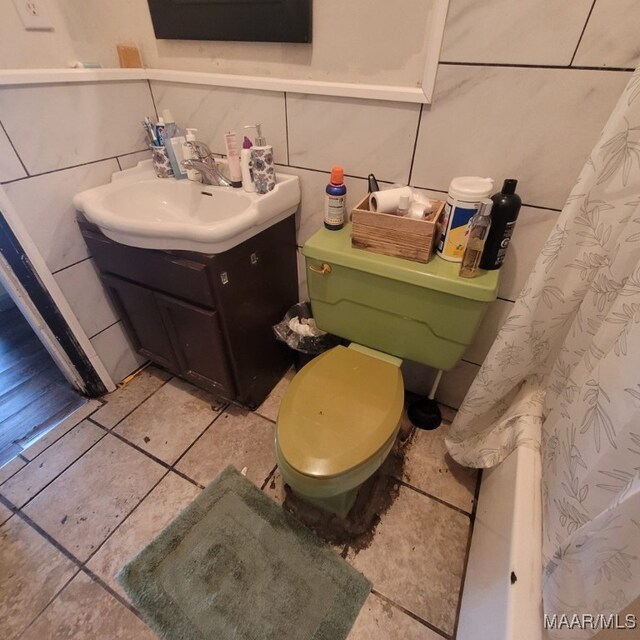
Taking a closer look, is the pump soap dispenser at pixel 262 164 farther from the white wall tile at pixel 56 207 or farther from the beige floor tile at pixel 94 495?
the beige floor tile at pixel 94 495

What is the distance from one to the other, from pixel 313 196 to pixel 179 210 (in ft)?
1.64

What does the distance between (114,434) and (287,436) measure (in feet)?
2.84

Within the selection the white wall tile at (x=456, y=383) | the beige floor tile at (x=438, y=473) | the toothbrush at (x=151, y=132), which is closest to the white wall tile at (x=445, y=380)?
the white wall tile at (x=456, y=383)

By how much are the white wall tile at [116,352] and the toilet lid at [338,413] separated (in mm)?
907

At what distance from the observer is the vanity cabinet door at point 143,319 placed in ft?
3.90

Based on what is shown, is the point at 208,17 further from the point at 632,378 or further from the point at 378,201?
the point at 632,378

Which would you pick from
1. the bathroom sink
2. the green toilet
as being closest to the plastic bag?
the green toilet

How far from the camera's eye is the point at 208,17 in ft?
3.32

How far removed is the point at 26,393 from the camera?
147 centimetres

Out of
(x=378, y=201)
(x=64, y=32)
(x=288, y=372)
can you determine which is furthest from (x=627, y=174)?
(x=64, y=32)

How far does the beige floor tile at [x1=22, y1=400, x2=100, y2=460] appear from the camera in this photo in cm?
125

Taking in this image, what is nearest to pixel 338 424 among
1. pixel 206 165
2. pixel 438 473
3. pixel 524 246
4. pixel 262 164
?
pixel 438 473

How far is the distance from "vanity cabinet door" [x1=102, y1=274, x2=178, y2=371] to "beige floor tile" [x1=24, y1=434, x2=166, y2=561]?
14.4 inches

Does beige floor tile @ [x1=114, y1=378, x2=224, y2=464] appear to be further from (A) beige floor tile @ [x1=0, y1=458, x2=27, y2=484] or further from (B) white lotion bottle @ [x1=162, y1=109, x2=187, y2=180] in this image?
(B) white lotion bottle @ [x1=162, y1=109, x2=187, y2=180]
